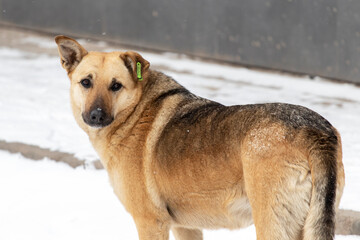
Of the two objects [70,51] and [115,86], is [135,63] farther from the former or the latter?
[70,51]

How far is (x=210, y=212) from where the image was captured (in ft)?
12.5

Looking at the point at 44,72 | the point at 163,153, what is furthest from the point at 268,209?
the point at 44,72

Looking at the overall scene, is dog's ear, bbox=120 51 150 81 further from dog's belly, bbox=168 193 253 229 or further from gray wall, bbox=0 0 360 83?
gray wall, bbox=0 0 360 83

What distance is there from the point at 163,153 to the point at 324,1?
17.3 feet

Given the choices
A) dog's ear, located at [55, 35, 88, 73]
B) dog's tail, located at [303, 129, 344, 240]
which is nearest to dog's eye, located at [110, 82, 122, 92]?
dog's ear, located at [55, 35, 88, 73]

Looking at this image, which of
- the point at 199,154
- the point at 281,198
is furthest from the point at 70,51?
the point at 281,198

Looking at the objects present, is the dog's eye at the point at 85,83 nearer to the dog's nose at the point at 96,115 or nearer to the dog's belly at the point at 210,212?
the dog's nose at the point at 96,115

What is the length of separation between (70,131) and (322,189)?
4.16 metres

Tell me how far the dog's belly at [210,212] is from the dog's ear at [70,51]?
122 cm

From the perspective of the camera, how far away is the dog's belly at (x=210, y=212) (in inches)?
141

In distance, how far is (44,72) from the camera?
358 inches

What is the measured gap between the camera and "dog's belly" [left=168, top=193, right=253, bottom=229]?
358 centimetres

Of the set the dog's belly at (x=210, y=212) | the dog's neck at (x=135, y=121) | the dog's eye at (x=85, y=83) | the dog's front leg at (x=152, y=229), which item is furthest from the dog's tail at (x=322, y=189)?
the dog's eye at (x=85, y=83)

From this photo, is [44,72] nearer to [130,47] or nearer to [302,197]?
[130,47]
